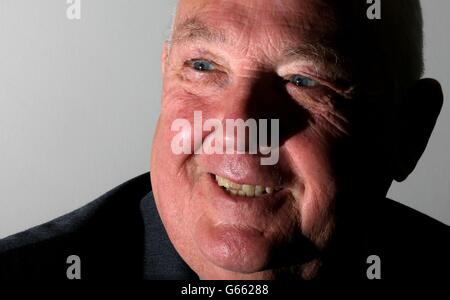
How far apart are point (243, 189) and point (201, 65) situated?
0.19 meters

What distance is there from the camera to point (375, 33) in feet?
3.01

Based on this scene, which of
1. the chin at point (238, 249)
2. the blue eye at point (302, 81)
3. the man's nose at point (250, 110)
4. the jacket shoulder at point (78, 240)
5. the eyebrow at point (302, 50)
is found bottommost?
the chin at point (238, 249)

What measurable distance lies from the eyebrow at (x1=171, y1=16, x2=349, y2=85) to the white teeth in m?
0.17

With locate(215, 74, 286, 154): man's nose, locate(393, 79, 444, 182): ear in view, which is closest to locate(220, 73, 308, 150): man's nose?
locate(215, 74, 286, 154): man's nose

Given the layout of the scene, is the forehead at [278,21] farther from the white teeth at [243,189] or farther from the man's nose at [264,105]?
the white teeth at [243,189]

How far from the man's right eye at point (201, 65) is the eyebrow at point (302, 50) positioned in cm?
3

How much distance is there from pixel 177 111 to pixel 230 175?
0.47ft

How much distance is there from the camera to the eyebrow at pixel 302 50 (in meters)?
0.85

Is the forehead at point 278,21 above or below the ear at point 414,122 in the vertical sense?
above

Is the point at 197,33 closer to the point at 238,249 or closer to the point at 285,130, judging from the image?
the point at 285,130

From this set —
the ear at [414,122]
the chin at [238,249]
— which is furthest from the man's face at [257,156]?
the ear at [414,122]

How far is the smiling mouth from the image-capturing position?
85 centimetres
